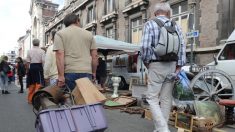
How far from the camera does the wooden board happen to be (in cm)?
434

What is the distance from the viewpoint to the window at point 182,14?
1803cm

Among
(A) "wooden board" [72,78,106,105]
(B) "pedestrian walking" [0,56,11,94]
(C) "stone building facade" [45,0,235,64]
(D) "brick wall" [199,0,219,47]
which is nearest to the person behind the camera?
(A) "wooden board" [72,78,106,105]

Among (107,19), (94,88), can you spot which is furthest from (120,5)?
(94,88)

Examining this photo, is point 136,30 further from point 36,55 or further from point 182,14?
point 36,55

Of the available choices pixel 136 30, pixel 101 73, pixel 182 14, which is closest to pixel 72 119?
pixel 101 73

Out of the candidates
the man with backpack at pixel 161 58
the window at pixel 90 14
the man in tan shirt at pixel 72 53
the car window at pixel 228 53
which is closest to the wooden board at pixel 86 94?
the man in tan shirt at pixel 72 53

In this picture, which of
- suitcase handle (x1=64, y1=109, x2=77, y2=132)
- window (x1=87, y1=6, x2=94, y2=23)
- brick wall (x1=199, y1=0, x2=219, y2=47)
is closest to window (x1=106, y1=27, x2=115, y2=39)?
window (x1=87, y1=6, x2=94, y2=23)

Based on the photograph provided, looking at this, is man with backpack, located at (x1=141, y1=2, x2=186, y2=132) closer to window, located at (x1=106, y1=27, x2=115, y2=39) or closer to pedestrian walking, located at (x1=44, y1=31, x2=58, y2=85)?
pedestrian walking, located at (x1=44, y1=31, x2=58, y2=85)

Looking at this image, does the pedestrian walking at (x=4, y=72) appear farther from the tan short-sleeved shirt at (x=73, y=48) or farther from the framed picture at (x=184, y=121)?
the tan short-sleeved shirt at (x=73, y=48)

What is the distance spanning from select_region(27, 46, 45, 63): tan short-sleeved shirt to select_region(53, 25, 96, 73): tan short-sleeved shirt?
4.88 metres

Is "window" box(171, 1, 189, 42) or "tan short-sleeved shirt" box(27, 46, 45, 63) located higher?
"window" box(171, 1, 189, 42)

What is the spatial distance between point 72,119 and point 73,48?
134cm

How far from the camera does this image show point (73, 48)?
491cm

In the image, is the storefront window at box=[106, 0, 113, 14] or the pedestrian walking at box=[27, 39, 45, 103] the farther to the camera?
the storefront window at box=[106, 0, 113, 14]
